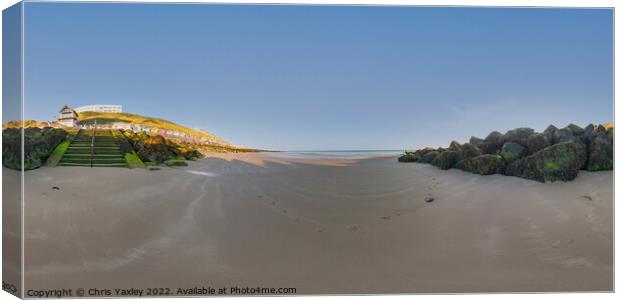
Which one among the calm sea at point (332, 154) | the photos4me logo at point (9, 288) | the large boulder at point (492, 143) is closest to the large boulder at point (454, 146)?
the large boulder at point (492, 143)

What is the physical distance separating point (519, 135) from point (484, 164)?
1.67 ft

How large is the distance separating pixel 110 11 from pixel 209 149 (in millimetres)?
1845

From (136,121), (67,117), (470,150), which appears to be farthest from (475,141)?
(67,117)

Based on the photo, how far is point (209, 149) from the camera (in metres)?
4.67

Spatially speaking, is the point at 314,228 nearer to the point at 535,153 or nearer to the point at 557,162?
the point at 535,153

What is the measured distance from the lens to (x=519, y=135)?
479 cm

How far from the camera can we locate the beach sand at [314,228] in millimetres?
4484

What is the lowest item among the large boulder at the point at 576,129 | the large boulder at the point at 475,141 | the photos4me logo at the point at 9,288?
the photos4me logo at the point at 9,288

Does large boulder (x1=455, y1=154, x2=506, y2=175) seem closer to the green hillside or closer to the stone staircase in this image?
the green hillside

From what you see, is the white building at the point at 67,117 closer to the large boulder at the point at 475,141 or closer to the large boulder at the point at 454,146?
the large boulder at the point at 454,146

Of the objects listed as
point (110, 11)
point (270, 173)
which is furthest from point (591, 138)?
point (110, 11)

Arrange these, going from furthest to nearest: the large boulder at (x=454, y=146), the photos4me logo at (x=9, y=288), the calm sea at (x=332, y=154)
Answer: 1. the large boulder at (x=454, y=146)
2. the calm sea at (x=332, y=154)
3. the photos4me logo at (x=9, y=288)

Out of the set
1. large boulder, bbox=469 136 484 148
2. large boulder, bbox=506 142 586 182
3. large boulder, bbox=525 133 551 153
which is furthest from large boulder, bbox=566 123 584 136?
large boulder, bbox=469 136 484 148

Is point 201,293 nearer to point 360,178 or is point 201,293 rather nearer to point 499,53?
point 360,178
